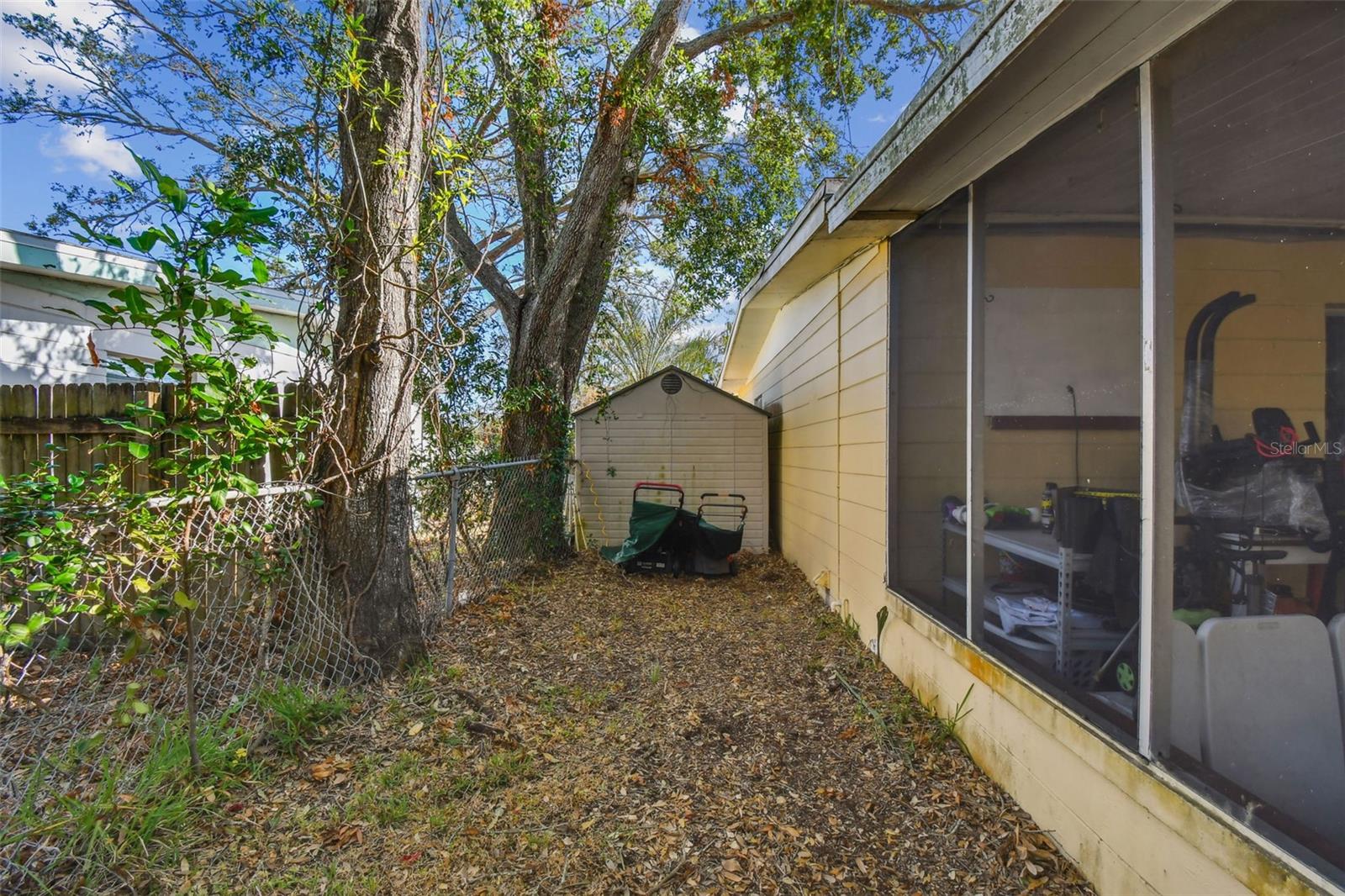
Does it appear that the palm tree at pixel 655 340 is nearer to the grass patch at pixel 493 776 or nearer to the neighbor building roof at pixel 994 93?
the neighbor building roof at pixel 994 93

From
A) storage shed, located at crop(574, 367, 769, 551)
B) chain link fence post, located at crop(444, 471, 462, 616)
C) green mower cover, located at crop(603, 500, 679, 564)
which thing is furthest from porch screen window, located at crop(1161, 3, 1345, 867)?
storage shed, located at crop(574, 367, 769, 551)

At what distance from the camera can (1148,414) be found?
5.78 ft

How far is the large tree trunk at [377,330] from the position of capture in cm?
312

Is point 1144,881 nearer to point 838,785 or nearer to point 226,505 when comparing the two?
point 838,785

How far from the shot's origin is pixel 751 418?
760 centimetres

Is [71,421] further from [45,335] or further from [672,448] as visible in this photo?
[672,448]

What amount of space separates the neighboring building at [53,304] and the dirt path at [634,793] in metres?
3.71

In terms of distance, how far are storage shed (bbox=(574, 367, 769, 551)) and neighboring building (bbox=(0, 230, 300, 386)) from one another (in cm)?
337

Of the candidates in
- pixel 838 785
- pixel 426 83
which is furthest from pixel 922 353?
pixel 426 83

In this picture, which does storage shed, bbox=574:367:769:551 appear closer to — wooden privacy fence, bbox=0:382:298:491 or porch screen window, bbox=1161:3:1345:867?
wooden privacy fence, bbox=0:382:298:491

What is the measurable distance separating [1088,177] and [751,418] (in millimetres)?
5537

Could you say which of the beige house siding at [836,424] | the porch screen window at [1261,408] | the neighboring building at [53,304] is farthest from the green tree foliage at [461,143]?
the porch screen window at [1261,408]

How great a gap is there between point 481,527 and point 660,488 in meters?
2.08

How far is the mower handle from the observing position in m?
6.74
